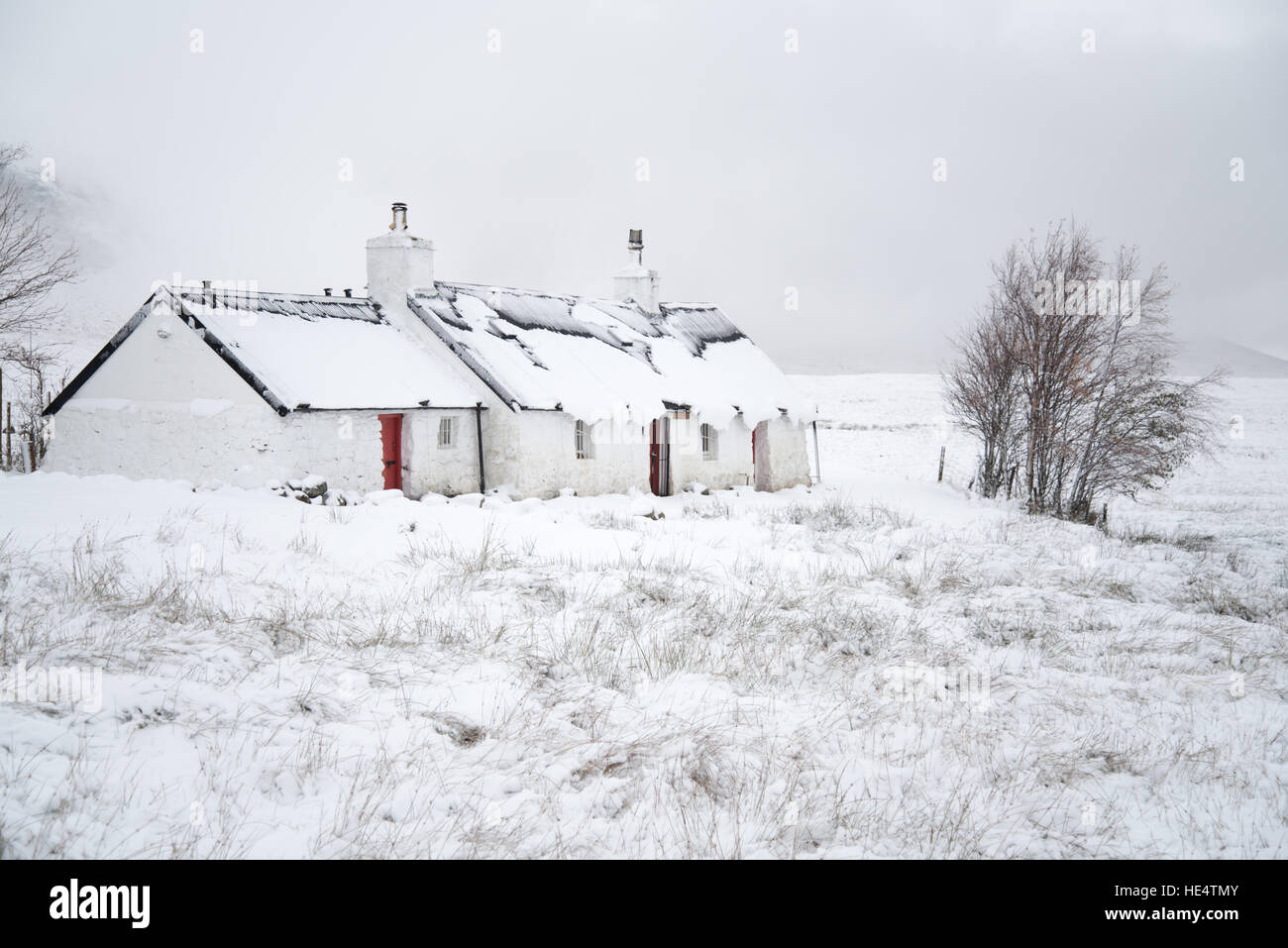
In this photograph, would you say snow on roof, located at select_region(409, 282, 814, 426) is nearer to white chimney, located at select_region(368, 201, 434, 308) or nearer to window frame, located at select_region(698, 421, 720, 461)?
white chimney, located at select_region(368, 201, 434, 308)

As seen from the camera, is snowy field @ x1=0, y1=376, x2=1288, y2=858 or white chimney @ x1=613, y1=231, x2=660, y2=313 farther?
white chimney @ x1=613, y1=231, x2=660, y2=313

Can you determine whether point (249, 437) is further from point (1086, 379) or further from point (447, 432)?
point (1086, 379)

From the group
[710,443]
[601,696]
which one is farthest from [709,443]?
[601,696]

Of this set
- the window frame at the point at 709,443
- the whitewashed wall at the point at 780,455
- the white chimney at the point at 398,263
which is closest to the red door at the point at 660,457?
the window frame at the point at 709,443

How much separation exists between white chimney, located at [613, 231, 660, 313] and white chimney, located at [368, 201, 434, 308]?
23.4 ft

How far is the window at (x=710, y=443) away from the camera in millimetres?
22781

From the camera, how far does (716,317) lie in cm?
2716

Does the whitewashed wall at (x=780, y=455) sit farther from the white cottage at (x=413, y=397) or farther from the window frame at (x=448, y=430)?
the window frame at (x=448, y=430)

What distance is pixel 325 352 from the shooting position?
17.7m

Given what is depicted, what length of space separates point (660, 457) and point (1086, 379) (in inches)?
434

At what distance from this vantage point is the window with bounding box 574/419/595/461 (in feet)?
65.0

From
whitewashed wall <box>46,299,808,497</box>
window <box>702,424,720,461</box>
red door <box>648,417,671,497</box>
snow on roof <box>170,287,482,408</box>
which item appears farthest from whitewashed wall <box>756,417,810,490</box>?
snow on roof <box>170,287,482,408</box>
